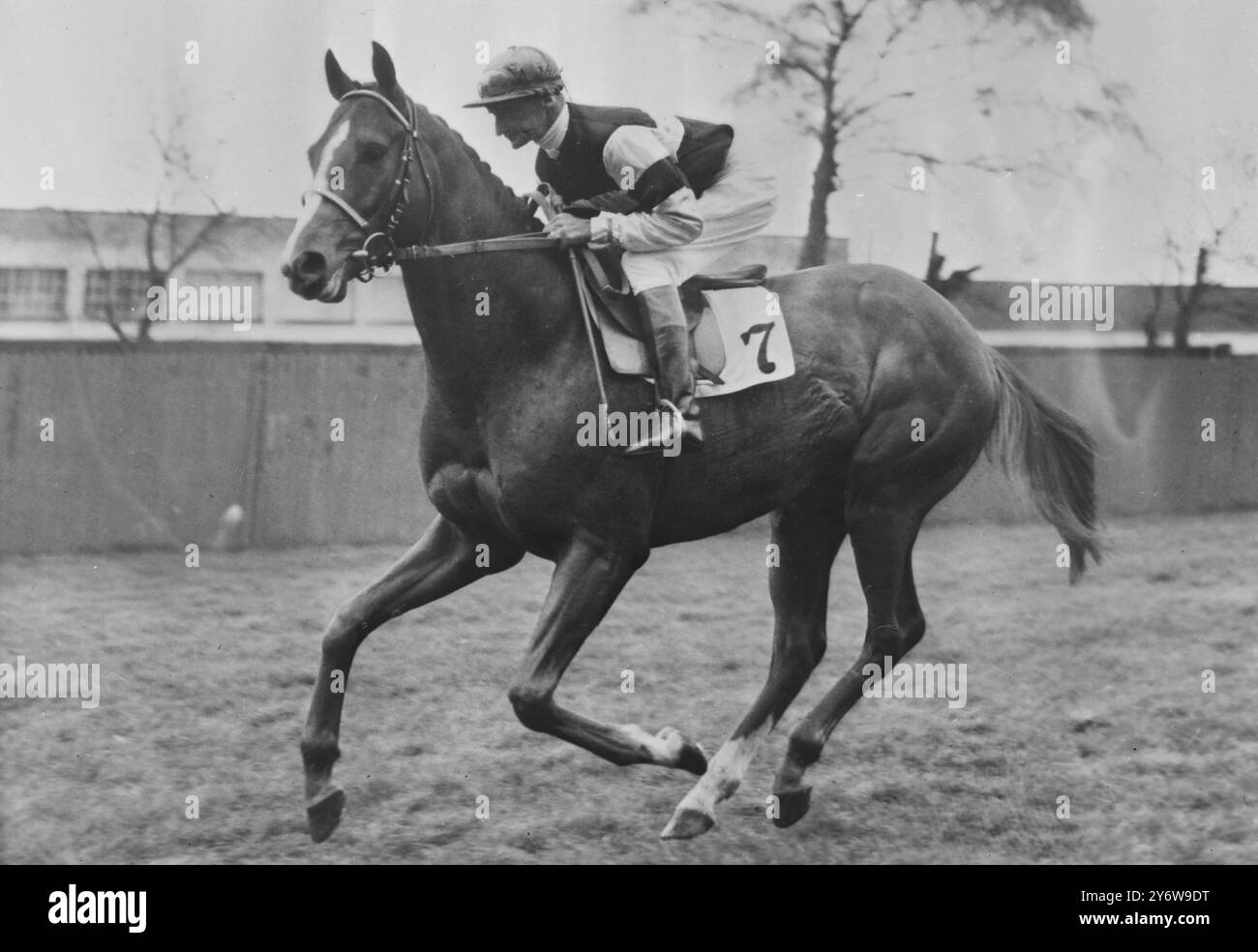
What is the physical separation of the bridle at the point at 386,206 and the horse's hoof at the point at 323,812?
171 centimetres

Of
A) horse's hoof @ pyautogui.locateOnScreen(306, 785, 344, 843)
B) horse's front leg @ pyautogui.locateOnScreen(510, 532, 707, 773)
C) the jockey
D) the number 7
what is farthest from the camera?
the number 7

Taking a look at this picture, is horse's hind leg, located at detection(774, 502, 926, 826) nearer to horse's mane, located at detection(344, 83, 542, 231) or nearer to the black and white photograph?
the black and white photograph

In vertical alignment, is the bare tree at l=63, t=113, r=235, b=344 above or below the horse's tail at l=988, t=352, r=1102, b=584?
above

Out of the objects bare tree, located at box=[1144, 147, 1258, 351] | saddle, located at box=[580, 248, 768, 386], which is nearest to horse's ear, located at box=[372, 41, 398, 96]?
saddle, located at box=[580, 248, 768, 386]

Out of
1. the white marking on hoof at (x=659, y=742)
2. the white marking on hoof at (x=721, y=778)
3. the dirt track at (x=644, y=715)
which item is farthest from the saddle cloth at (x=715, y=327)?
the white marking on hoof at (x=721, y=778)

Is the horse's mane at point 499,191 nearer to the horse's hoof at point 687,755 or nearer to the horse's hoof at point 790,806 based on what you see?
the horse's hoof at point 687,755

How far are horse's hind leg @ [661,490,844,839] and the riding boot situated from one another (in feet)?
2.90

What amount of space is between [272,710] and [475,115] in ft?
7.79

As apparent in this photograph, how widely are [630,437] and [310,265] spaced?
115 centimetres

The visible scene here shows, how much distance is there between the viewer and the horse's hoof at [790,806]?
196 inches

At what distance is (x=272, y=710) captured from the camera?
5.07 metres

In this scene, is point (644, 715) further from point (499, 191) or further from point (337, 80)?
point (337, 80)

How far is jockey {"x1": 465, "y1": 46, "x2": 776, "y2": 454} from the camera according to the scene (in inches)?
175

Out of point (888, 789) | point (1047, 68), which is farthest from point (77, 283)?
point (1047, 68)
